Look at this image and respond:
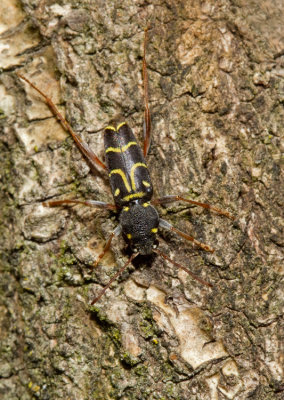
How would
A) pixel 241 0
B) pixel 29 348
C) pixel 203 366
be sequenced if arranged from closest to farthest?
1. pixel 203 366
2. pixel 29 348
3. pixel 241 0

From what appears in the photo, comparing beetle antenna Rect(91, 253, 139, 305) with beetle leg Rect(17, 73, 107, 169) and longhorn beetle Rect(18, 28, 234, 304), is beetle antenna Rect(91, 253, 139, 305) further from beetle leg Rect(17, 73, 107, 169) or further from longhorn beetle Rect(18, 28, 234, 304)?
beetle leg Rect(17, 73, 107, 169)

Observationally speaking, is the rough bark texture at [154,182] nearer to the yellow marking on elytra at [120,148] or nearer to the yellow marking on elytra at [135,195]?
the yellow marking on elytra at [120,148]

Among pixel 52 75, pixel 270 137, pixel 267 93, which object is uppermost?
pixel 52 75

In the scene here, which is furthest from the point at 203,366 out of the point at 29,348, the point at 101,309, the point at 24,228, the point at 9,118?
the point at 9,118

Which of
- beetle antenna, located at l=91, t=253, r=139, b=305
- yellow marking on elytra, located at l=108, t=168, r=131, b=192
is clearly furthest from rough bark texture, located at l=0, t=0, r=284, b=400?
yellow marking on elytra, located at l=108, t=168, r=131, b=192

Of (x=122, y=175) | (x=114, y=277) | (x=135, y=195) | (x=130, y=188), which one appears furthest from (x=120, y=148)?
(x=114, y=277)

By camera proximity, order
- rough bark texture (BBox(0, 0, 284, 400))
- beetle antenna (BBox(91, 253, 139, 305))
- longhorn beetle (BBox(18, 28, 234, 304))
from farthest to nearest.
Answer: longhorn beetle (BBox(18, 28, 234, 304))
beetle antenna (BBox(91, 253, 139, 305))
rough bark texture (BBox(0, 0, 284, 400))

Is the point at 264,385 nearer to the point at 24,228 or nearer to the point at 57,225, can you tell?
the point at 57,225
